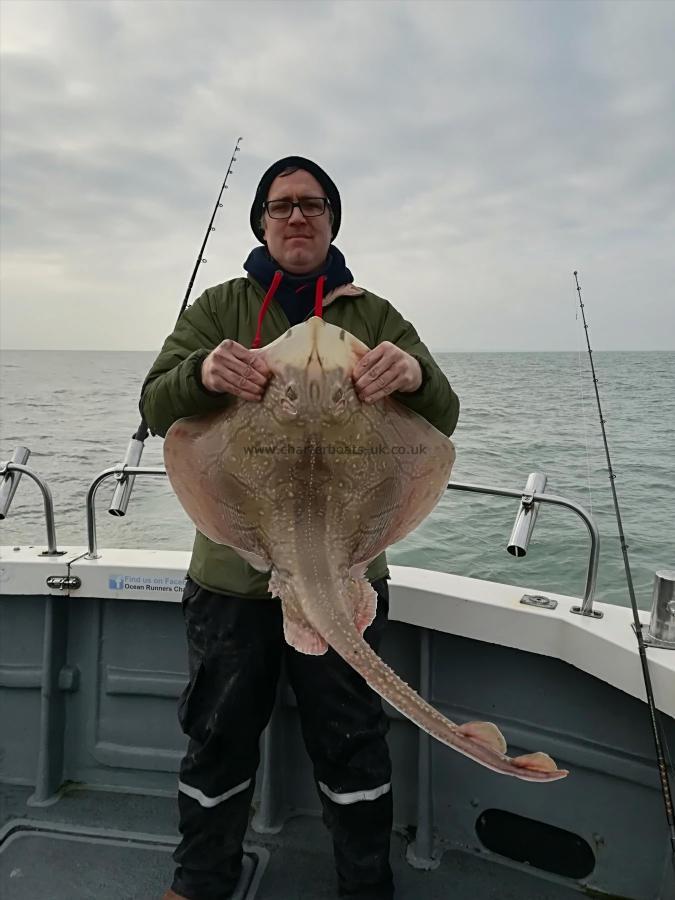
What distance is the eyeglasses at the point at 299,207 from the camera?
6.79 ft

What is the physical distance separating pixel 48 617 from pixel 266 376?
87.1 inches

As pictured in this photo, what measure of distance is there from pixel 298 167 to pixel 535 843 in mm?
2772

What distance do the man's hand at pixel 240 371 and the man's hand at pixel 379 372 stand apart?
0.22 metres

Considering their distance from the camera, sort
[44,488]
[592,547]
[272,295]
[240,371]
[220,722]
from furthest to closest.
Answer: [44,488]
[592,547]
[220,722]
[272,295]
[240,371]

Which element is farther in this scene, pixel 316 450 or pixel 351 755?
pixel 351 755

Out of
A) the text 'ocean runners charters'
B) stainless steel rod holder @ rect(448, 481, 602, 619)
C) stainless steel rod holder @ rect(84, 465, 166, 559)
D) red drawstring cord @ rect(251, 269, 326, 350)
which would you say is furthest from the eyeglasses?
stainless steel rod holder @ rect(84, 465, 166, 559)

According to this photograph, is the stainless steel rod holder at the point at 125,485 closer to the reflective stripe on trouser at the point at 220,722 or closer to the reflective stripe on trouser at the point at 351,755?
the reflective stripe on trouser at the point at 220,722

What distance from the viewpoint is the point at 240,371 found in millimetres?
1512

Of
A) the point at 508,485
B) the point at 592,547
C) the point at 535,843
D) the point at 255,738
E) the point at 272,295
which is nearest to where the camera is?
the point at 272,295

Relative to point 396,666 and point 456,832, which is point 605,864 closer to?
point 456,832

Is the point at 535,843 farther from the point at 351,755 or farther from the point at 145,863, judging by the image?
the point at 145,863

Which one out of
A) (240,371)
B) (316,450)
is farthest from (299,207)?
(316,450)

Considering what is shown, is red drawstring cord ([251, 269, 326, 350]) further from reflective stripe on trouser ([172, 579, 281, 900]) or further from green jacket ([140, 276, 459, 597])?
reflective stripe on trouser ([172, 579, 281, 900])

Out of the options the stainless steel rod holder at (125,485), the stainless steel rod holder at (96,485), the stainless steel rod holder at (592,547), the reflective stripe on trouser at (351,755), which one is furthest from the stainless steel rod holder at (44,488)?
the stainless steel rod holder at (592,547)
